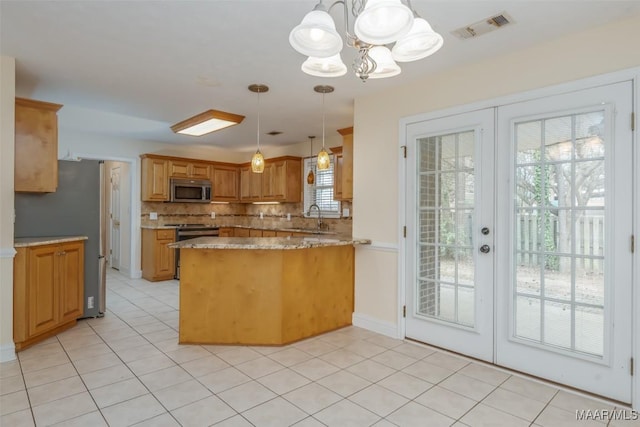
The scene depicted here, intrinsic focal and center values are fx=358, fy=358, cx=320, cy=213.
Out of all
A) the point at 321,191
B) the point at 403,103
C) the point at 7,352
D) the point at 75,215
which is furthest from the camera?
the point at 321,191

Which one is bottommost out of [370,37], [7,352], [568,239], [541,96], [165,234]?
[7,352]

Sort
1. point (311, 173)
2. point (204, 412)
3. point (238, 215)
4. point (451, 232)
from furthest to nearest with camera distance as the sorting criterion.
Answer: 1. point (238, 215)
2. point (311, 173)
3. point (451, 232)
4. point (204, 412)

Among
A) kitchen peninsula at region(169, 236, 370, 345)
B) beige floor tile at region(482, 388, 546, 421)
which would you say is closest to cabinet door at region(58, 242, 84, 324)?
kitchen peninsula at region(169, 236, 370, 345)

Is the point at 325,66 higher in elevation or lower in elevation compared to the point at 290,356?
A: higher

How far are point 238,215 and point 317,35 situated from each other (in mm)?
6539

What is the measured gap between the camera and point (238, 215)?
793cm

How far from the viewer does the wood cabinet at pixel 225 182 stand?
23.5ft

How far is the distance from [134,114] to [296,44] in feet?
12.4

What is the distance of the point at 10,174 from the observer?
297 centimetres

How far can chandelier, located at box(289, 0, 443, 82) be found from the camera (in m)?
1.49

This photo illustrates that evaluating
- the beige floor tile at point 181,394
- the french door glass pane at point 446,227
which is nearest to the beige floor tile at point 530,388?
the french door glass pane at point 446,227

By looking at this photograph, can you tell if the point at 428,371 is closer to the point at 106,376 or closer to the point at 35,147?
the point at 106,376

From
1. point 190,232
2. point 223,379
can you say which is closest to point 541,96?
point 223,379

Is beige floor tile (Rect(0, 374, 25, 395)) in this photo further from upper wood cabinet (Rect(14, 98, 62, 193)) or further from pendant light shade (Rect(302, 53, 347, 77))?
pendant light shade (Rect(302, 53, 347, 77))
